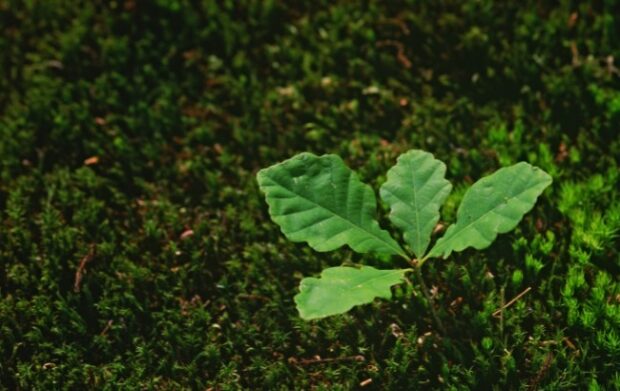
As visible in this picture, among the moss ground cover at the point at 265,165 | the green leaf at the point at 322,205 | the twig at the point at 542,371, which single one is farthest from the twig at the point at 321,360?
the twig at the point at 542,371

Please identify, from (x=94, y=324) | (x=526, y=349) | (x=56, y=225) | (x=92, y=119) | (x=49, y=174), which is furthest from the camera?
(x=92, y=119)

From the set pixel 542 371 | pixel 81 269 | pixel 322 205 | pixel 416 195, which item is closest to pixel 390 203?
pixel 416 195

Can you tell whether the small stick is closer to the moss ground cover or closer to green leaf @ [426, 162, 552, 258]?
the moss ground cover

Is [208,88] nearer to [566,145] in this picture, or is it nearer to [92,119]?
[92,119]

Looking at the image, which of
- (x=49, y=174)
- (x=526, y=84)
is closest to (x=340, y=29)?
(x=526, y=84)

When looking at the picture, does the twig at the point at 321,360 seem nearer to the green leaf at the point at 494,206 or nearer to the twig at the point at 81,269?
the green leaf at the point at 494,206

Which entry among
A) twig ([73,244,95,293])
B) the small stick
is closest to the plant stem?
the small stick

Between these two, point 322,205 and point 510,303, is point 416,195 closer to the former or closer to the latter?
point 322,205
